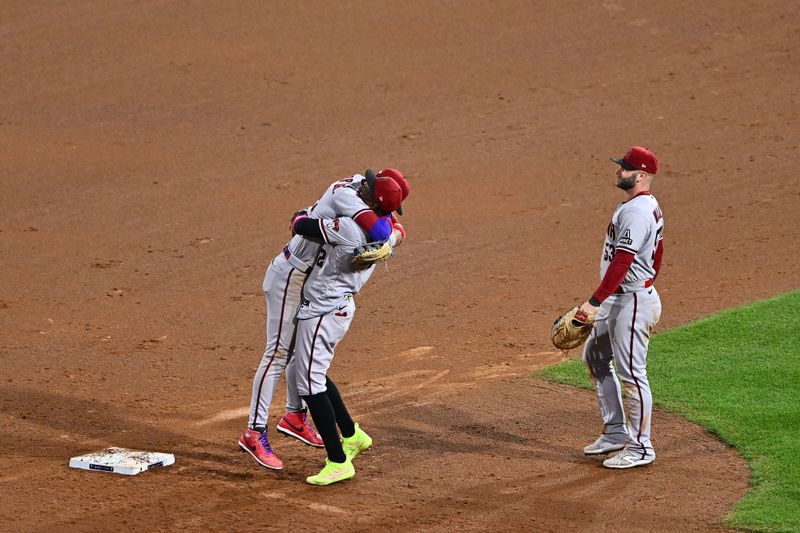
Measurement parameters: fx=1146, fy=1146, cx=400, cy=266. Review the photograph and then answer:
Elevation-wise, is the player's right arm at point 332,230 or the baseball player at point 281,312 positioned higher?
the player's right arm at point 332,230

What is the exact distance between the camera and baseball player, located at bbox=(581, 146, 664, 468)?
667 cm

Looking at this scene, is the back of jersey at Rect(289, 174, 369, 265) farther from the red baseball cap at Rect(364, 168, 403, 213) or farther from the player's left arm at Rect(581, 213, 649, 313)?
the player's left arm at Rect(581, 213, 649, 313)

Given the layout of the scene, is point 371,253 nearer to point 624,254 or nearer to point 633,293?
point 624,254

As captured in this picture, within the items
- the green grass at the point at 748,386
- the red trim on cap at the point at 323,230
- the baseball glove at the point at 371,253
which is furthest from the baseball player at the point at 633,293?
the red trim on cap at the point at 323,230

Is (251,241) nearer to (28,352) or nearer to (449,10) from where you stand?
(28,352)

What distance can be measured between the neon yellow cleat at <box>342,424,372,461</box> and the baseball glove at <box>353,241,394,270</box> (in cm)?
119

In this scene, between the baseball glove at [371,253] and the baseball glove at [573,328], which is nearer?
the baseball glove at [371,253]

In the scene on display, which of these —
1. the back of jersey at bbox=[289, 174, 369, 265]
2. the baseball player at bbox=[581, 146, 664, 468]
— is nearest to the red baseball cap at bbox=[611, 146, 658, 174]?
the baseball player at bbox=[581, 146, 664, 468]

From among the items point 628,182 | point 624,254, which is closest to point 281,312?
point 624,254

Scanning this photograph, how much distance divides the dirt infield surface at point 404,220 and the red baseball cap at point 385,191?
1.65 metres

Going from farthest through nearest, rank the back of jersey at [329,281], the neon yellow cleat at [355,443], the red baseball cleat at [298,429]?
the red baseball cleat at [298,429]
the neon yellow cleat at [355,443]
the back of jersey at [329,281]

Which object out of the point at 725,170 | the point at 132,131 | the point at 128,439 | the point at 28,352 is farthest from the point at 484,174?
the point at 128,439

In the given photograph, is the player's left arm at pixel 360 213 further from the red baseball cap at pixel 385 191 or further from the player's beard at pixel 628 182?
the player's beard at pixel 628 182

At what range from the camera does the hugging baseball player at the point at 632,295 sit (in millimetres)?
6668
